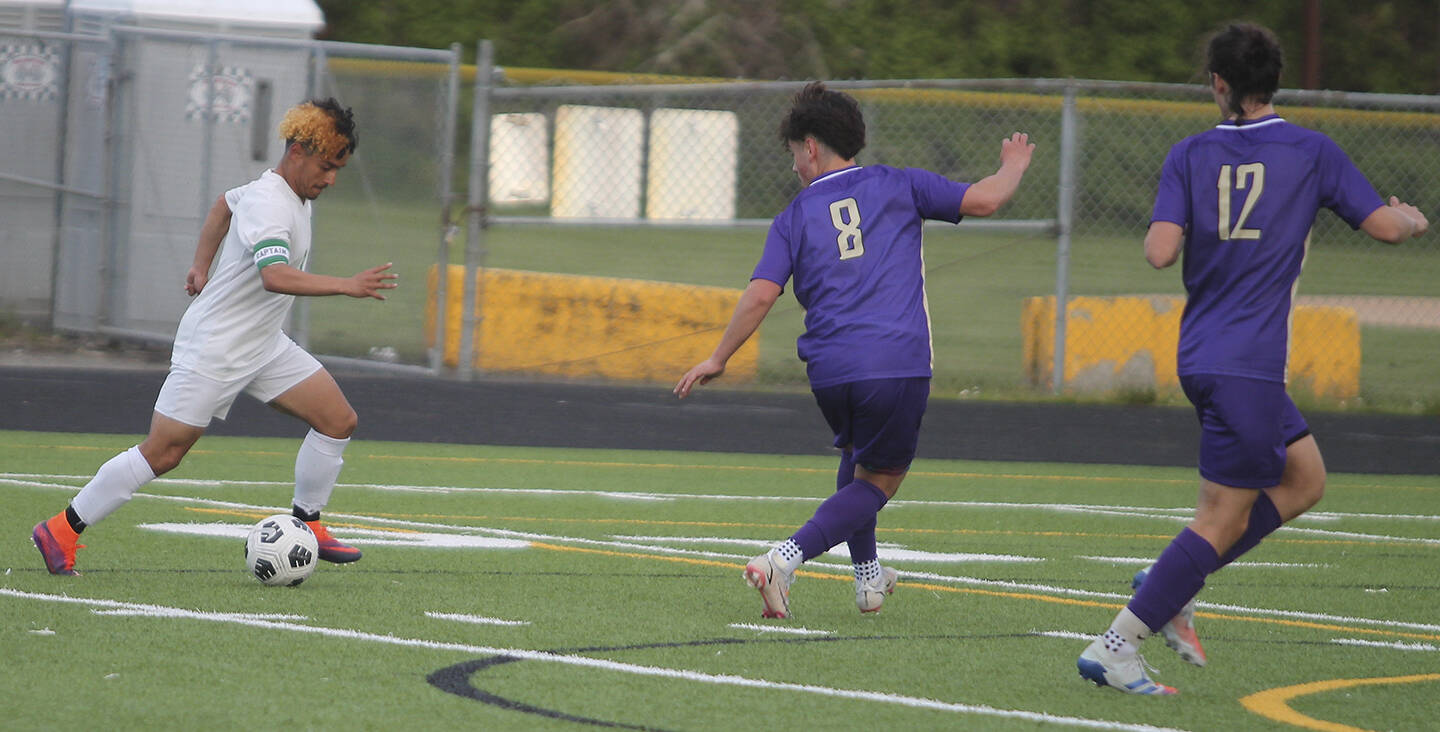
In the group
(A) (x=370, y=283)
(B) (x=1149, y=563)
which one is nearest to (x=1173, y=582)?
(A) (x=370, y=283)

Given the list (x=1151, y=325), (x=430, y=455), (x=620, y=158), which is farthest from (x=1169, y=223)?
(x=620, y=158)

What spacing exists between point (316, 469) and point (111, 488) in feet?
2.70

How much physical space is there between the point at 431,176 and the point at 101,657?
14.4m

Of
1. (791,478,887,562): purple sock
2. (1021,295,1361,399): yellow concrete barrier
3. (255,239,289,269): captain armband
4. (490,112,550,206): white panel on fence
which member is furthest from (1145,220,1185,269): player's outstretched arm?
(490,112,550,206): white panel on fence

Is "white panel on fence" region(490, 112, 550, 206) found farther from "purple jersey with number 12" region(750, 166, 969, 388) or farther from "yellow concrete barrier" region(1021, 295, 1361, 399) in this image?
"purple jersey with number 12" region(750, 166, 969, 388)

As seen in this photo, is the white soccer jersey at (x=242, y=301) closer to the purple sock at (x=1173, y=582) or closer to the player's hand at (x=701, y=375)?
the player's hand at (x=701, y=375)

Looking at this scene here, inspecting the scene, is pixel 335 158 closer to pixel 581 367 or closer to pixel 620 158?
pixel 581 367

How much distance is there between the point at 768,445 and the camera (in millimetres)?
13594

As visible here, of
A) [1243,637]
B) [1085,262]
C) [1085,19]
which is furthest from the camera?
[1085,19]

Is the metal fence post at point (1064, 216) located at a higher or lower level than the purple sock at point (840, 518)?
higher

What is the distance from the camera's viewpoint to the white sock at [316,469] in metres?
7.48

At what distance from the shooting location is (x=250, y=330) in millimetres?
7137

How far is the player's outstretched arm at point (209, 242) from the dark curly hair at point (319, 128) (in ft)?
1.34

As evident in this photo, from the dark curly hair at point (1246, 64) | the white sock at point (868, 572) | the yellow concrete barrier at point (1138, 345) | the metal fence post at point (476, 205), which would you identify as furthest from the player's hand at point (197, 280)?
the yellow concrete barrier at point (1138, 345)
